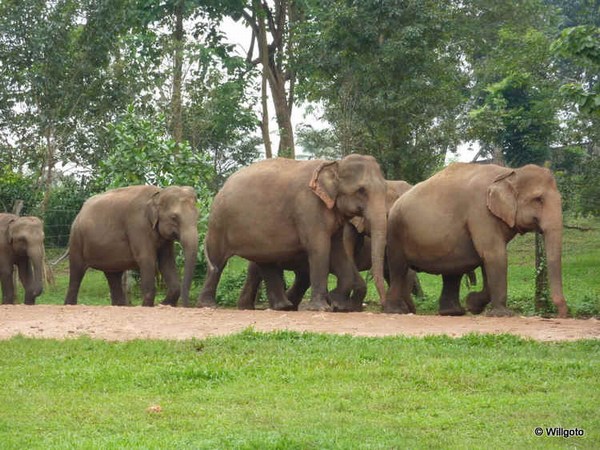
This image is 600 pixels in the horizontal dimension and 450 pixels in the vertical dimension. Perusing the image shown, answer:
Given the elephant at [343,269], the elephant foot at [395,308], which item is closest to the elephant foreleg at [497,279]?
the elephant foot at [395,308]

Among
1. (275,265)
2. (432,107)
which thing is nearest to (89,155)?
(432,107)

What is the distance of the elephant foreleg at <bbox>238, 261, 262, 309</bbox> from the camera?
2016cm

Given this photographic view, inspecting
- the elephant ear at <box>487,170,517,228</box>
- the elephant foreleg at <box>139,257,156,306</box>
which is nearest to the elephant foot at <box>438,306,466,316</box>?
the elephant ear at <box>487,170,517,228</box>

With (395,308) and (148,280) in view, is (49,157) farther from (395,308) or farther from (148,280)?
(395,308)

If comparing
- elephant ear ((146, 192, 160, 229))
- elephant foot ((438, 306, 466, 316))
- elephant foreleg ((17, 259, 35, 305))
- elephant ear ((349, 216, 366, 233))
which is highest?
elephant ear ((146, 192, 160, 229))

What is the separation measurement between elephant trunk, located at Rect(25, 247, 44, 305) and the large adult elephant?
11.4ft

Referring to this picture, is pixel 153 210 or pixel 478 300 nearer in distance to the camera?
pixel 478 300

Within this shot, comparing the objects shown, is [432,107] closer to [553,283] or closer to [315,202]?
[315,202]

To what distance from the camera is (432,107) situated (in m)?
28.5

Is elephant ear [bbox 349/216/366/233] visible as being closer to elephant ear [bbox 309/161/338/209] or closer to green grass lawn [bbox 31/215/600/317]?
elephant ear [bbox 309/161/338/209]

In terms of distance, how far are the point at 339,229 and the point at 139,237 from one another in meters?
3.54

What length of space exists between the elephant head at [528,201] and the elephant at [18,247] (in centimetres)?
886

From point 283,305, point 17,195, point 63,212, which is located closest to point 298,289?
point 283,305

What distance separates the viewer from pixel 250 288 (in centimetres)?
2039
